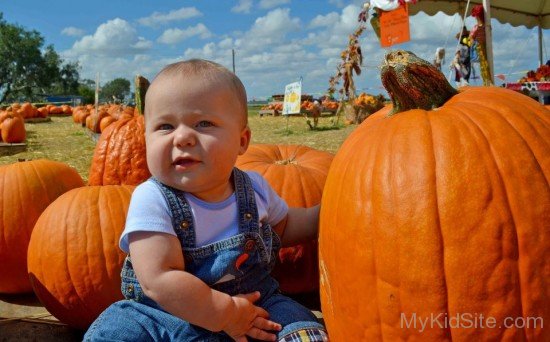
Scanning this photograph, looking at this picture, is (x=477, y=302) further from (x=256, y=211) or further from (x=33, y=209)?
(x=33, y=209)

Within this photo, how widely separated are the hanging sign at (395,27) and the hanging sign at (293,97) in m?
4.15

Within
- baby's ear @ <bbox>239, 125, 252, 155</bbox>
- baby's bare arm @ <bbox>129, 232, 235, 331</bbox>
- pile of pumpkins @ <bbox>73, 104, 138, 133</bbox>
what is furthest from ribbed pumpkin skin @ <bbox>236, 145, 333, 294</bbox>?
pile of pumpkins @ <bbox>73, 104, 138, 133</bbox>

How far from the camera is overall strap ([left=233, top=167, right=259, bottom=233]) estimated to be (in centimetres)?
188

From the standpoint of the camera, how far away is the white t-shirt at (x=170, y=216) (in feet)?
5.58

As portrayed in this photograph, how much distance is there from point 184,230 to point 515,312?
102cm

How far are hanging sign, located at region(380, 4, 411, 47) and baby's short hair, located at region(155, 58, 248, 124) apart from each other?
284 inches

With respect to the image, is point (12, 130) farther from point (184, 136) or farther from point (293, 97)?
point (184, 136)

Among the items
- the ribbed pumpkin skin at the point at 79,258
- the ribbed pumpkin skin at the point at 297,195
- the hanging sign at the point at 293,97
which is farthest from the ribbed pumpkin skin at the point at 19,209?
the hanging sign at the point at 293,97

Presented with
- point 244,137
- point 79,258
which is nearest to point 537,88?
point 244,137

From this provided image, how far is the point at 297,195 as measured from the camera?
249cm

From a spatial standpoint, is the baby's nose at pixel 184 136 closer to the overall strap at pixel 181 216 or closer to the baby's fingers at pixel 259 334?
the overall strap at pixel 181 216

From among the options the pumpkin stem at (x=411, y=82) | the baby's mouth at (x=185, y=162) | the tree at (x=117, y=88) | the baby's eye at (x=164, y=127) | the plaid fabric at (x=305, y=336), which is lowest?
the plaid fabric at (x=305, y=336)

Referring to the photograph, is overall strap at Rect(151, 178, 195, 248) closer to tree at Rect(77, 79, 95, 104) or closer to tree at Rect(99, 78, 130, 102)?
tree at Rect(77, 79, 95, 104)

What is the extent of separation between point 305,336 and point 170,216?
0.59 meters
